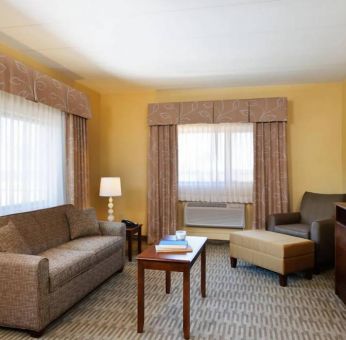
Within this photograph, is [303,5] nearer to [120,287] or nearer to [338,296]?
[338,296]

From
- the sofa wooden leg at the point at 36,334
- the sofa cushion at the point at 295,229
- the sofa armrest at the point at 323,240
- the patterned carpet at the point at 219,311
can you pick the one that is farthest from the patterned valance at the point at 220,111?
the sofa wooden leg at the point at 36,334

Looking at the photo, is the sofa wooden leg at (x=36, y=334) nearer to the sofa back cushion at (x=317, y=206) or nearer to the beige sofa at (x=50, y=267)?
the beige sofa at (x=50, y=267)

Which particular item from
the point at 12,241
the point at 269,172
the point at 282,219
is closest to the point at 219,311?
the point at 12,241

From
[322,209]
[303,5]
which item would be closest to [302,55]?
[303,5]

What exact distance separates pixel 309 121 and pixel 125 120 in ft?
9.90

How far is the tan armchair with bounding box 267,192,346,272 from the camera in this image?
3.57m

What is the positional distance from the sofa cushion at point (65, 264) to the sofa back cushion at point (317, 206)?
305 centimetres

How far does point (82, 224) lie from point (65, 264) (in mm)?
992

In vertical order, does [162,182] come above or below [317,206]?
above

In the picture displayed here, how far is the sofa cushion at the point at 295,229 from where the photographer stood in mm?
3771

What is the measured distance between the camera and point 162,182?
5.05 meters

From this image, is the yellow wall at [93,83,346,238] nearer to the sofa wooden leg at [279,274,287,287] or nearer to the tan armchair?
the tan armchair

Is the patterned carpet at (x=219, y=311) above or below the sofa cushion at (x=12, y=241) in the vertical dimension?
below

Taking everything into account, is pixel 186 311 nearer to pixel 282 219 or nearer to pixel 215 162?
pixel 282 219
